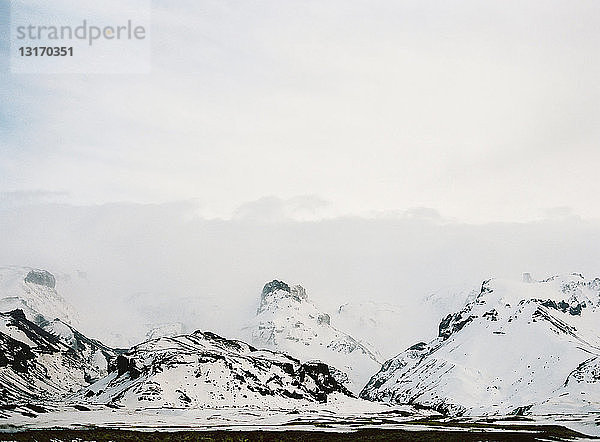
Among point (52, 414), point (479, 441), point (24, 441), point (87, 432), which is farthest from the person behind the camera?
point (52, 414)

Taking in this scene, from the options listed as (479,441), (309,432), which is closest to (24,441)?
(309,432)

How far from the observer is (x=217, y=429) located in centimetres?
12725

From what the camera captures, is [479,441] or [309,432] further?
[309,432]

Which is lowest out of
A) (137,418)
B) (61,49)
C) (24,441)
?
(137,418)

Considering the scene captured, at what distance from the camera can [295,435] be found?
4690 inches

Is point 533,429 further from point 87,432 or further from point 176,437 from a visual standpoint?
point 87,432

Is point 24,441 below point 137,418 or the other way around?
the other way around

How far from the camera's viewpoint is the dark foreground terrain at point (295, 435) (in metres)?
108

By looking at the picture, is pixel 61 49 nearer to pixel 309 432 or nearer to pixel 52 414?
pixel 309 432

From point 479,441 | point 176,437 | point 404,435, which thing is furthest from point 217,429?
point 479,441

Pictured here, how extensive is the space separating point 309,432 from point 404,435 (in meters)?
18.7

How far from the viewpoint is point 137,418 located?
6304 inches

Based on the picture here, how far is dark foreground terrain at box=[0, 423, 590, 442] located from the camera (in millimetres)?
107688

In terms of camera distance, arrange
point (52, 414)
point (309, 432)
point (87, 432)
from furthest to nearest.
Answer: point (52, 414)
point (309, 432)
point (87, 432)
